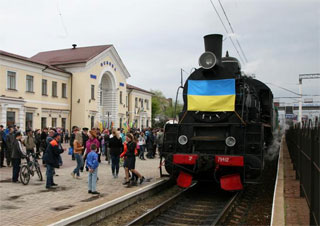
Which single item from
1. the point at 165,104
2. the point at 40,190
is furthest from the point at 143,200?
the point at 165,104

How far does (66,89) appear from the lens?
34094 mm

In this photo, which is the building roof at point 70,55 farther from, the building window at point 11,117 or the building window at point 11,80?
the building window at point 11,117

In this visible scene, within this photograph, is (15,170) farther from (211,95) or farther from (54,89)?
(54,89)

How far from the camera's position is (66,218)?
5.71 metres

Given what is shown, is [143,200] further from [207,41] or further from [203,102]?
[207,41]

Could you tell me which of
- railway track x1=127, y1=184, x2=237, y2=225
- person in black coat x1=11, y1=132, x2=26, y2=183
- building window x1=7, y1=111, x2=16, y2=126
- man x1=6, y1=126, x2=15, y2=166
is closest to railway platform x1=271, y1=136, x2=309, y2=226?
railway track x1=127, y1=184, x2=237, y2=225

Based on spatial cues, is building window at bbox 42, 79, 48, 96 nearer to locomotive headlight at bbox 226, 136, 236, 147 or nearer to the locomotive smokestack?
the locomotive smokestack

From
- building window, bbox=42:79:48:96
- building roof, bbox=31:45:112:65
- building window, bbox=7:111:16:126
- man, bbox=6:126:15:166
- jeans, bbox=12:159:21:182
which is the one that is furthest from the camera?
building roof, bbox=31:45:112:65

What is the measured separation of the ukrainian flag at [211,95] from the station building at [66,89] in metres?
13.9

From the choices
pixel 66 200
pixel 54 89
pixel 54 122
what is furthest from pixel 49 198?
pixel 54 89

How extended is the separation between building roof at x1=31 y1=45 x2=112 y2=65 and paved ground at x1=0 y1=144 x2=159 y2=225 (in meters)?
25.0

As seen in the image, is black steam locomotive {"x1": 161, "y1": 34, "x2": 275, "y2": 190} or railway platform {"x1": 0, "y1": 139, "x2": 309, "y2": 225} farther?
black steam locomotive {"x1": 161, "y1": 34, "x2": 275, "y2": 190}

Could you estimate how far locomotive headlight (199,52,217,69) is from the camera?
8.66m

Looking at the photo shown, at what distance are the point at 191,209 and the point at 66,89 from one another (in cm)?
2893
